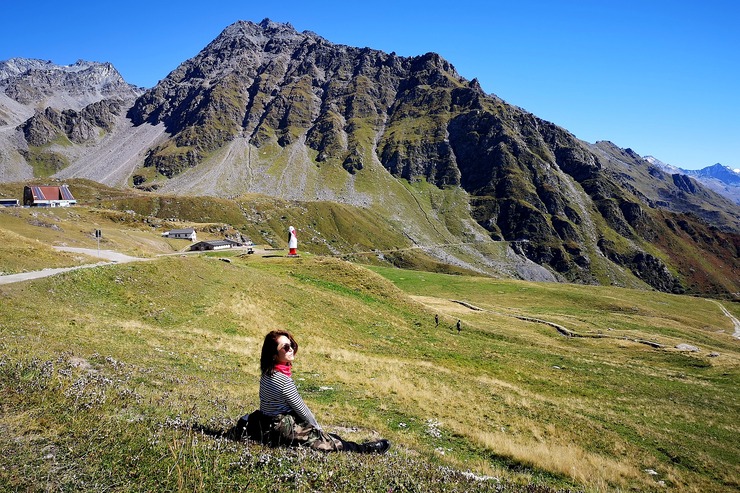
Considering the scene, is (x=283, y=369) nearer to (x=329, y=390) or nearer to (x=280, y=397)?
(x=280, y=397)

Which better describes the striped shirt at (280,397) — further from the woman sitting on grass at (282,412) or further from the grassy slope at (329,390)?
the grassy slope at (329,390)

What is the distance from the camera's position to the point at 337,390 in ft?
65.8

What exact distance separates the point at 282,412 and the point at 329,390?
10975 millimetres

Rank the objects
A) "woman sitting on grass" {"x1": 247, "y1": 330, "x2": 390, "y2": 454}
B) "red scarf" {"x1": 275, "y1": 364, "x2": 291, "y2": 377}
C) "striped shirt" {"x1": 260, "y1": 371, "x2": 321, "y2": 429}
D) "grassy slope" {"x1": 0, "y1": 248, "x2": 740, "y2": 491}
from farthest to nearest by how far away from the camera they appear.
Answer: "red scarf" {"x1": 275, "y1": 364, "x2": 291, "y2": 377}
"striped shirt" {"x1": 260, "y1": 371, "x2": 321, "y2": 429}
"woman sitting on grass" {"x1": 247, "y1": 330, "x2": 390, "y2": 454}
"grassy slope" {"x1": 0, "y1": 248, "x2": 740, "y2": 491}

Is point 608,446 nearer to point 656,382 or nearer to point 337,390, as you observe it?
point 337,390

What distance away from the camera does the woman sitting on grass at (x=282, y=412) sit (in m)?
9.09

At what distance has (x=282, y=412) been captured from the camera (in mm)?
9391

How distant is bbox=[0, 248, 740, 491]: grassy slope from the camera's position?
302 inches

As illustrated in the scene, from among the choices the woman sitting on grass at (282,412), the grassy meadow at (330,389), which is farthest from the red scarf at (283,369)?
the grassy meadow at (330,389)

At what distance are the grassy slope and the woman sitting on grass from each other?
2.69 ft

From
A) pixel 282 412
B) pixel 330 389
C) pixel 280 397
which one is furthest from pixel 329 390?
pixel 280 397

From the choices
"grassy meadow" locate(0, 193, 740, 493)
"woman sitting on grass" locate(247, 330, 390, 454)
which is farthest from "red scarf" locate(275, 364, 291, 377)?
"grassy meadow" locate(0, 193, 740, 493)

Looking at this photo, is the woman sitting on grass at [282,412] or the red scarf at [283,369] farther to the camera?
the red scarf at [283,369]

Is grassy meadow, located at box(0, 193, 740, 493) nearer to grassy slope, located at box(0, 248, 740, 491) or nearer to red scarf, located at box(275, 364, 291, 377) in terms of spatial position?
grassy slope, located at box(0, 248, 740, 491)
